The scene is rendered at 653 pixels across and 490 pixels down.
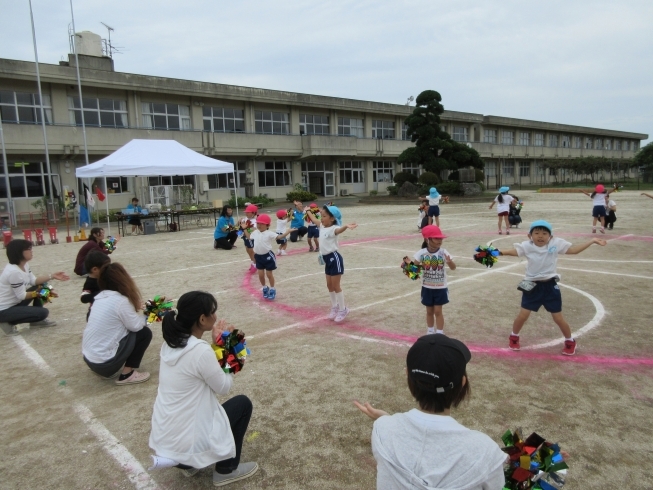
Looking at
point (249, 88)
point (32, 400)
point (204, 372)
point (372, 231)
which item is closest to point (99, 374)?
point (32, 400)

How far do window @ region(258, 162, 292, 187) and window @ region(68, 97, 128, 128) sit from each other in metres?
11.9

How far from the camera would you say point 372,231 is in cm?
1920

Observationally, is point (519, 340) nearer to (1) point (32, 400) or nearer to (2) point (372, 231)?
(1) point (32, 400)

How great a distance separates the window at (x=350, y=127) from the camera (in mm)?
47684

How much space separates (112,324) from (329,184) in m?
41.8

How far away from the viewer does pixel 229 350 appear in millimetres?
3641

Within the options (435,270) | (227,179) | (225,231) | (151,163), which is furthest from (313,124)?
(435,270)

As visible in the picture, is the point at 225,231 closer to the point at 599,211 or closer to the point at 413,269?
the point at 413,269

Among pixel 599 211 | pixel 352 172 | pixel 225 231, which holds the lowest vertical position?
pixel 225 231

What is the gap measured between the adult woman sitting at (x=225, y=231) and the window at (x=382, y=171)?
120ft

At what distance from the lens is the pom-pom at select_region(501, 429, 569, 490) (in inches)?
91.6

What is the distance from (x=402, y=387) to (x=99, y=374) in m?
3.47

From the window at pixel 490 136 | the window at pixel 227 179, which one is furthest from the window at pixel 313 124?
the window at pixel 490 136

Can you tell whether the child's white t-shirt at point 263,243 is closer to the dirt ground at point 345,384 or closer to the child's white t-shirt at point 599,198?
the dirt ground at point 345,384
